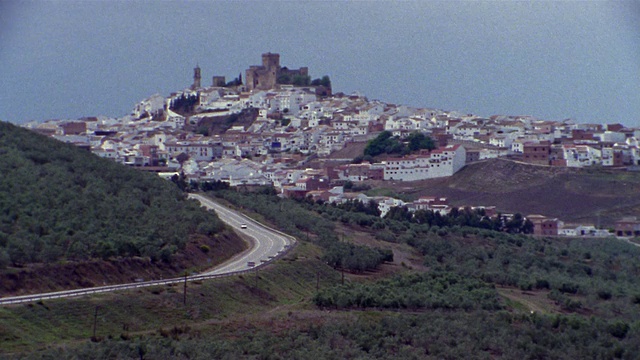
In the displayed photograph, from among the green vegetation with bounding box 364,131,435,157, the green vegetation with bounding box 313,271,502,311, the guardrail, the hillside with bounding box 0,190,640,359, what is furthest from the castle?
the guardrail

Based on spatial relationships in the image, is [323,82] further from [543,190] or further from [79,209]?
[79,209]

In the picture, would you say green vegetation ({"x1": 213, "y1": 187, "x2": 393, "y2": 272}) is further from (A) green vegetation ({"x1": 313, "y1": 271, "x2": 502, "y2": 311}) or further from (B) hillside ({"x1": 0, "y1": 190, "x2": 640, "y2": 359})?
(A) green vegetation ({"x1": 313, "y1": 271, "x2": 502, "y2": 311})

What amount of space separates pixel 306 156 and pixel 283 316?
4584 centimetres

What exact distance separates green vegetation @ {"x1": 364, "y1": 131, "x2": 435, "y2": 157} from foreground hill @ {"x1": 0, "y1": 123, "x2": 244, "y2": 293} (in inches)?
1154

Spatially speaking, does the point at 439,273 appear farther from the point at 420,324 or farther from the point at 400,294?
the point at 420,324

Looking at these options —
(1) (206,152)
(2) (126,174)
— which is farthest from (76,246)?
(1) (206,152)

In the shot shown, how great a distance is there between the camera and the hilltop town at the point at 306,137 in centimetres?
5956

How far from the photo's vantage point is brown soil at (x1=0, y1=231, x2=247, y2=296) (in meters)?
22.5

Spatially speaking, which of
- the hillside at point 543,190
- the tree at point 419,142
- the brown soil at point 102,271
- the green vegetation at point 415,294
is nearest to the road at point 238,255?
the brown soil at point 102,271

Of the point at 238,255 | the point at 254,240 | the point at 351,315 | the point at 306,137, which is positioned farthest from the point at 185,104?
the point at 351,315

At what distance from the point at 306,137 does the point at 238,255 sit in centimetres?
4180

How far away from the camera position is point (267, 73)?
9125 centimetres

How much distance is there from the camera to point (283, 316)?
23469 mm

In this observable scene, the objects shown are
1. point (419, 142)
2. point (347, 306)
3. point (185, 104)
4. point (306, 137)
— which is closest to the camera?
point (347, 306)
